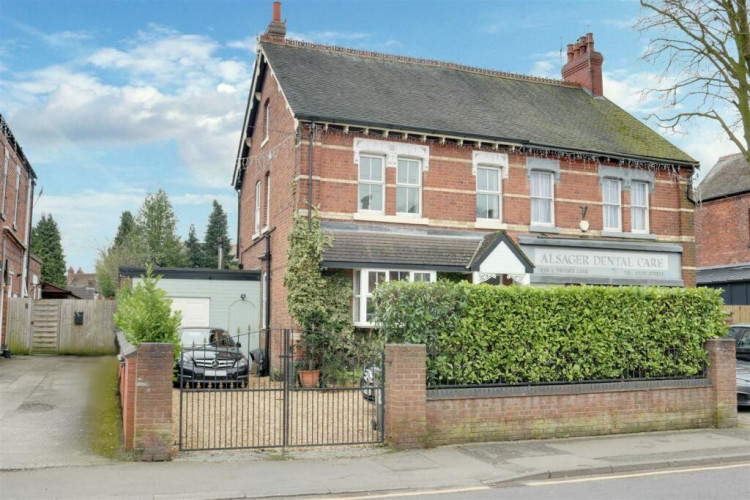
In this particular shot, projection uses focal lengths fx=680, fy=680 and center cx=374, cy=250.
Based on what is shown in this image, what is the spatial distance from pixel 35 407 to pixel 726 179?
33097 mm

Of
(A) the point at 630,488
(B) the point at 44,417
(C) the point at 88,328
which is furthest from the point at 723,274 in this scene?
(B) the point at 44,417

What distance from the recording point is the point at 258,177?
2412 centimetres

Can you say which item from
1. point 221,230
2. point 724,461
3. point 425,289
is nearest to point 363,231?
point 425,289

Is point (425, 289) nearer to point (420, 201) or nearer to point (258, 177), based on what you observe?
point (420, 201)

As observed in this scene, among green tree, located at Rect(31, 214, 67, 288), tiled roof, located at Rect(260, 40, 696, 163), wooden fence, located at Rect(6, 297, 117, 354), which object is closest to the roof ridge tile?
tiled roof, located at Rect(260, 40, 696, 163)

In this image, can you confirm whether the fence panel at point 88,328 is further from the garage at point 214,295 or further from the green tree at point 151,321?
the green tree at point 151,321

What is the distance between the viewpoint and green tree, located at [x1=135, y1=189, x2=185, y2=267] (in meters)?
52.2

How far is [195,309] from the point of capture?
21.6 metres

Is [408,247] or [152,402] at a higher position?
[408,247]

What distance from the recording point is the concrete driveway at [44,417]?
30.7 feet

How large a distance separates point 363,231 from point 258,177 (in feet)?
21.9

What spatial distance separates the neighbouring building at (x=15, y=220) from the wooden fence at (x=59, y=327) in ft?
2.90

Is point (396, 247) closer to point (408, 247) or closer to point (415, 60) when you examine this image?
point (408, 247)

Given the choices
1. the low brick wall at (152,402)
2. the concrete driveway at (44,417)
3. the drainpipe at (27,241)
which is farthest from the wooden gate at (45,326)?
the low brick wall at (152,402)
